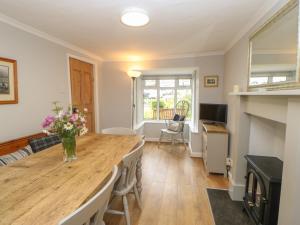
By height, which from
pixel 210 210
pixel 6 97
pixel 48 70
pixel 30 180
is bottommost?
pixel 210 210

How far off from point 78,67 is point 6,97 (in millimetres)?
1600

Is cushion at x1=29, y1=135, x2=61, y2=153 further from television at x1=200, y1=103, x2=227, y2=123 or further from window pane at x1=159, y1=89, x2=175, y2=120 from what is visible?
window pane at x1=159, y1=89, x2=175, y2=120

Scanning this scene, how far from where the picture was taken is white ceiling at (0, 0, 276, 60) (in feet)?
5.67

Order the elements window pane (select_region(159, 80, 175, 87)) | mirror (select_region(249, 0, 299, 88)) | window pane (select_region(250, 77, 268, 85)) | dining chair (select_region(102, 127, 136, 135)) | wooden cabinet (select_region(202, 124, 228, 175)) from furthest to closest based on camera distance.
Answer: window pane (select_region(159, 80, 175, 87))
wooden cabinet (select_region(202, 124, 228, 175))
dining chair (select_region(102, 127, 136, 135))
window pane (select_region(250, 77, 268, 85))
mirror (select_region(249, 0, 299, 88))

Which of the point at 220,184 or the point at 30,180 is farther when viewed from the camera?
the point at 220,184

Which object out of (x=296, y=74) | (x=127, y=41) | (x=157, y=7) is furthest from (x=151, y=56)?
(x=296, y=74)

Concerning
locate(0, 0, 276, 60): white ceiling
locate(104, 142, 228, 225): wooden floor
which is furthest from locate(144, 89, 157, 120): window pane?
locate(0, 0, 276, 60): white ceiling

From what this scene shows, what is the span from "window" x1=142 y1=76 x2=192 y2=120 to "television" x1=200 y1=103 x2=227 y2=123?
159 cm

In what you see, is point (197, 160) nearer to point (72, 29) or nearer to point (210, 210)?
point (210, 210)

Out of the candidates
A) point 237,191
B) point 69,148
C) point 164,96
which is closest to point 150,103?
point 164,96

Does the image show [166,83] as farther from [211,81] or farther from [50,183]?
[50,183]

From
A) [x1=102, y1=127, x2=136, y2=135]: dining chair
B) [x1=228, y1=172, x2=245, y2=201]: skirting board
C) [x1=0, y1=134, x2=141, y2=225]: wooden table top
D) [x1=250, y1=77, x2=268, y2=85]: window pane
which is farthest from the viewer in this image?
[x1=102, y1=127, x2=136, y2=135]: dining chair

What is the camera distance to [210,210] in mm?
2070

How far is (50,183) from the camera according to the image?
3.64 feet
